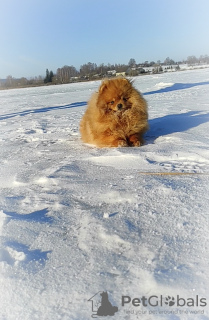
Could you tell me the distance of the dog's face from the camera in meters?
3.69

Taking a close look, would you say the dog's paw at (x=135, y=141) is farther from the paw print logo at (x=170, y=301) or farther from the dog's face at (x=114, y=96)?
the paw print logo at (x=170, y=301)

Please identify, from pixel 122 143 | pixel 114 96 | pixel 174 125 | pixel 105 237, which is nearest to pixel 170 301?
pixel 105 237

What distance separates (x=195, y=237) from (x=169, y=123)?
11.6 feet

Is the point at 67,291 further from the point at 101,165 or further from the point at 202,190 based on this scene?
the point at 101,165

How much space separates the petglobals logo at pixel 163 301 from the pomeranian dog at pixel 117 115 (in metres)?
2.60

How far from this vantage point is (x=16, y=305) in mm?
996

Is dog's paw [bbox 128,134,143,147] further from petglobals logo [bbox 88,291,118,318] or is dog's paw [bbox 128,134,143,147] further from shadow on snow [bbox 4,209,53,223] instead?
petglobals logo [bbox 88,291,118,318]

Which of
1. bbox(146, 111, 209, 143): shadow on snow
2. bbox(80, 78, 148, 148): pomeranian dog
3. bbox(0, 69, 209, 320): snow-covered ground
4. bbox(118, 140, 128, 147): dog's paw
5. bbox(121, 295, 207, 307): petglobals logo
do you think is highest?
bbox(80, 78, 148, 148): pomeranian dog

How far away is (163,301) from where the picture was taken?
977 mm

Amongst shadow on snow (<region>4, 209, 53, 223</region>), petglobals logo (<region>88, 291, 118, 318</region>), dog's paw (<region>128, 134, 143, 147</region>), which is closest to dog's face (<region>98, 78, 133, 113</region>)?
dog's paw (<region>128, 134, 143, 147</region>)

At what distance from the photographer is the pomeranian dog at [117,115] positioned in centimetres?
361

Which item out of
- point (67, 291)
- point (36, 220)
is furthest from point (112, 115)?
point (67, 291)

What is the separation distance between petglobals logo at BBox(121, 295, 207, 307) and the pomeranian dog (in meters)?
2.60

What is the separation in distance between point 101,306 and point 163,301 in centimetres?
21
